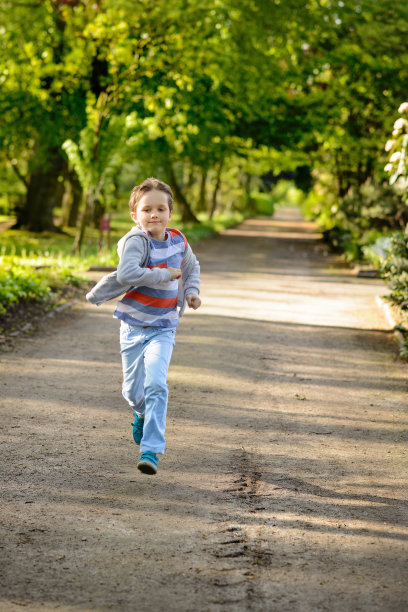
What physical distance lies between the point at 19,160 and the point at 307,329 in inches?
1044

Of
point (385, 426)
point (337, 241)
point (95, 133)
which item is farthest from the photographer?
point (337, 241)

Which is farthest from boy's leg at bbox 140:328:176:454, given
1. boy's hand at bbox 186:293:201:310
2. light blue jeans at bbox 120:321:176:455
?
boy's hand at bbox 186:293:201:310

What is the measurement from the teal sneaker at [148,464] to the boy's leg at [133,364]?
0.50 metres

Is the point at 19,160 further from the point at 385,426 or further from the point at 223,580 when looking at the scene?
the point at 223,580

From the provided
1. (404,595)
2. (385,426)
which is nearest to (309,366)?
(385,426)

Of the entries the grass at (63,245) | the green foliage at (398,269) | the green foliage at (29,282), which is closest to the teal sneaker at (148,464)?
the green foliage at (398,269)

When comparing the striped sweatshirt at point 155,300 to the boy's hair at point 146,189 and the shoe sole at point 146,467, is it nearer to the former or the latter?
the boy's hair at point 146,189

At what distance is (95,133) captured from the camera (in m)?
17.7

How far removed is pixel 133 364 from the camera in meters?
4.91

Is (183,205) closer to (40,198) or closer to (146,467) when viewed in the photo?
(40,198)

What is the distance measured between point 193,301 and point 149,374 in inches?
21.3

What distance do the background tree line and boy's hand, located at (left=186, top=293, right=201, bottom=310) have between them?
13.2 metres

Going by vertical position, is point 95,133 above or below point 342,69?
below

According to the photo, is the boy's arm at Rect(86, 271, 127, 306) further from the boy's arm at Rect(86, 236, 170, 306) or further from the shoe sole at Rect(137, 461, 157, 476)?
the shoe sole at Rect(137, 461, 157, 476)
